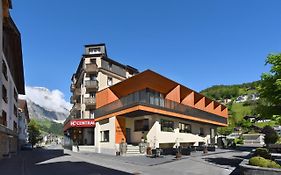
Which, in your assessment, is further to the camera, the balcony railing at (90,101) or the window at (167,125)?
the balcony railing at (90,101)

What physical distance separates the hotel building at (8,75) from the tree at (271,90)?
21.3 m

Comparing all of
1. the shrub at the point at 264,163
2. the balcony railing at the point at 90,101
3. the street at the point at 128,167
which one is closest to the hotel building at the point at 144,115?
the balcony railing at the point at 90,101

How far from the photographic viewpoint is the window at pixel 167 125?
3675cm

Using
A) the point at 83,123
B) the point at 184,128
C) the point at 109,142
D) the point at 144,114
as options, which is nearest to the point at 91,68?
the point at 83,123

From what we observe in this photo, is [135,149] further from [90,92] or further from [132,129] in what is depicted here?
[90,92]

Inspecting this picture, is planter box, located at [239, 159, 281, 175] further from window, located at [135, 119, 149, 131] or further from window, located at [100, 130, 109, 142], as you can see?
window, located at [100, 130, 109, 142]

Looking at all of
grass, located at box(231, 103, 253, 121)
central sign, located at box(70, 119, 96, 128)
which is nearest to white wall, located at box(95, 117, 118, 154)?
central sign, located at box(70, 119, 96, 128)

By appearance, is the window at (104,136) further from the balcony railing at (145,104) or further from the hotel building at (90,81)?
the hotel building at (90,81)

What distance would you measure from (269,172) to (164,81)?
24568mm

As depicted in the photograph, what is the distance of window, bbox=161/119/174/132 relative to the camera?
1447 inches

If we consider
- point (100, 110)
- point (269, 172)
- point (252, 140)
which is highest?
point (100, 110)

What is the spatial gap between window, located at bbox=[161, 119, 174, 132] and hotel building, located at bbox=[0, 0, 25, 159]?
17.0 meters

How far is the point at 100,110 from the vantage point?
1613 inches

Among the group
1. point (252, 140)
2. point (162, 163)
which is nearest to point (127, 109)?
point (162, 163)
